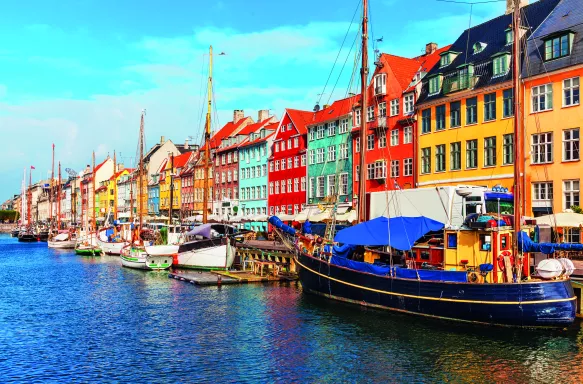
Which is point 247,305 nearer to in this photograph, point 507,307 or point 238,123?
point 507,307

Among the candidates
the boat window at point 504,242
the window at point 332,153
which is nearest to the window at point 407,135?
the window at point 332,153

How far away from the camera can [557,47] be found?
4203cm

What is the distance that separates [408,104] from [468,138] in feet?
29.2

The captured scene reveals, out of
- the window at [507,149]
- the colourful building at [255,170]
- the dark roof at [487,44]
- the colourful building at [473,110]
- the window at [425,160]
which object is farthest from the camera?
the colourful building at [255,170]

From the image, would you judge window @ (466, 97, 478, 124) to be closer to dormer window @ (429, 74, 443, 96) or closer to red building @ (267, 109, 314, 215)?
dormer window @ (429, 74, 443, 96)

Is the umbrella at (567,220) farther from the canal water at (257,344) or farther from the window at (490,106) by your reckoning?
the window at (490,106)

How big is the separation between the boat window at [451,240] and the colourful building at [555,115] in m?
14.1

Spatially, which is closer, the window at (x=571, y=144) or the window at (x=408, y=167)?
the window at (x=571, y=144)

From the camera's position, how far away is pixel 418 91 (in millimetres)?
54156

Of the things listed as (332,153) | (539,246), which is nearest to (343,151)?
(332,153)

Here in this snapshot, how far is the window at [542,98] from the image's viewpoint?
138ft

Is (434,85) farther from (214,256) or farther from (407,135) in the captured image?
(214,256)

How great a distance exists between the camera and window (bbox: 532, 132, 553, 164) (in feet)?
138

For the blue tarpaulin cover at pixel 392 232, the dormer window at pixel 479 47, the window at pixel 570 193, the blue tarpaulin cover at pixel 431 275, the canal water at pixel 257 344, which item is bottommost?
the canal water at pixel 257 344
